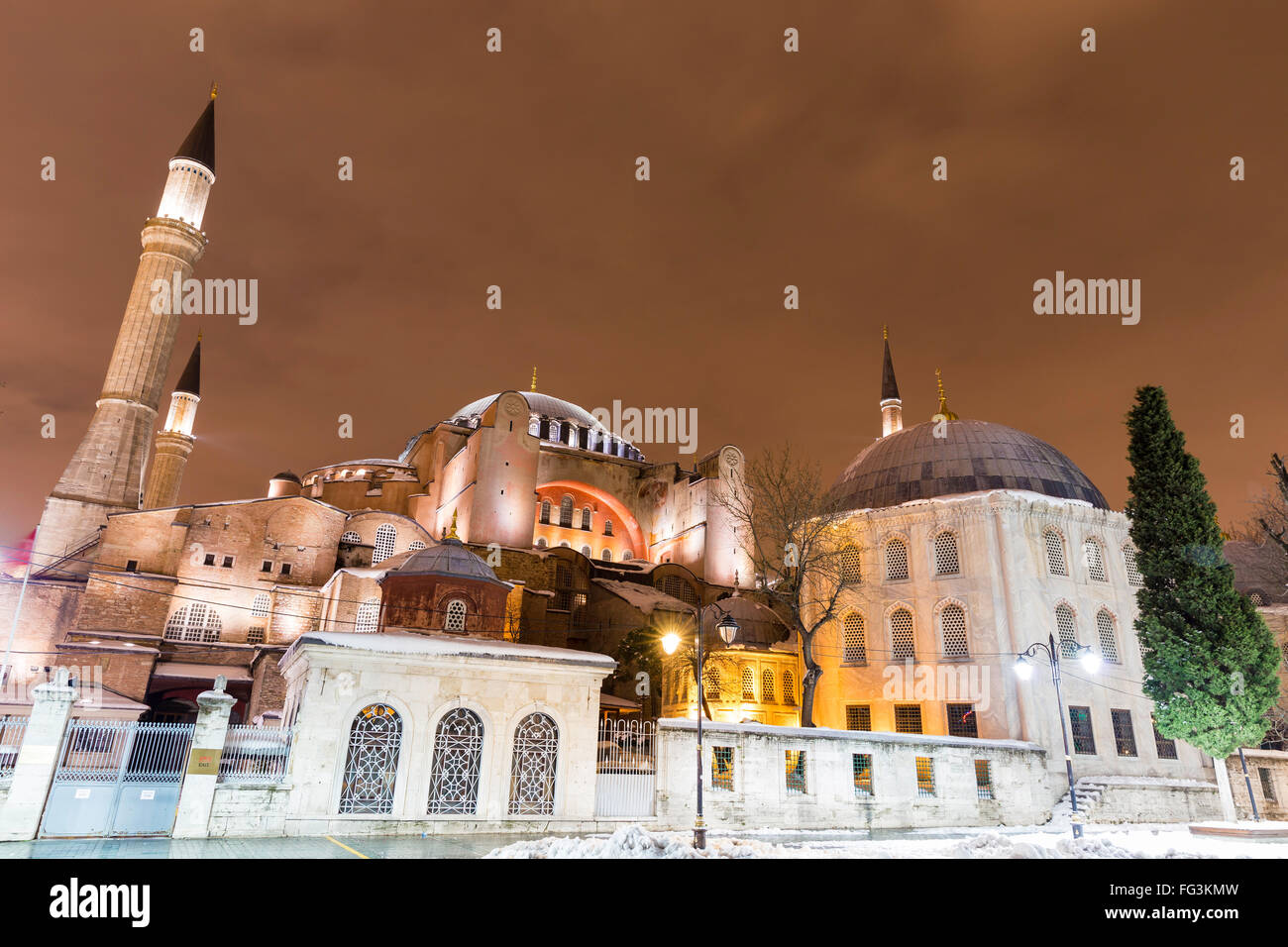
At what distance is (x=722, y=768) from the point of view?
18078mm

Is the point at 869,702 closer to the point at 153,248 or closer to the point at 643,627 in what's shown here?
the point at 643,627

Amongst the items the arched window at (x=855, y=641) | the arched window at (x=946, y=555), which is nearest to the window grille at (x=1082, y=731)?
the arched window at (x=946, y=555)

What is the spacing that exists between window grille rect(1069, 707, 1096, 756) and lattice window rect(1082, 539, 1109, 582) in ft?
16.4

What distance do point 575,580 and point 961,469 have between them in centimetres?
1867

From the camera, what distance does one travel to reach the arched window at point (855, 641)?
28.0 meters

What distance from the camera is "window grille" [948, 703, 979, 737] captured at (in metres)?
25.1

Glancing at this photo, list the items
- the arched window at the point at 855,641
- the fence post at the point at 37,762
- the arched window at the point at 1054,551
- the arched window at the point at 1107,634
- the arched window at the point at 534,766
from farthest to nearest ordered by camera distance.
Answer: the arched window at the point at 855,641 → the arched window at the point at 1054,551 → the arched window at the point at 1107,634 → the arched window at the point at 534,766 → the fence post at the point at 37,762

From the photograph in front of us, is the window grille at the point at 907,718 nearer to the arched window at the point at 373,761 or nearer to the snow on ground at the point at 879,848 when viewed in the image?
the snow on ground at the point at 879,848

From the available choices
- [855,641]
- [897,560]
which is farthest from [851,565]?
[855,641]

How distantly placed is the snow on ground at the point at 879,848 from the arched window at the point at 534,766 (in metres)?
1.97

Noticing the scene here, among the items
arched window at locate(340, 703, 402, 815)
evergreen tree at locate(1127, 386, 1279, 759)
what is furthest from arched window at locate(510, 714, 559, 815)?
evergreen tree at locate(1127, 386, 1279, 759)

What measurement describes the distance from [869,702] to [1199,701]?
32.7 ft

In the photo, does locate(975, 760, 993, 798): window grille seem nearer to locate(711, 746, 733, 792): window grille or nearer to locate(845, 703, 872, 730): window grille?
locate(845, 703, 872, 730): window grille

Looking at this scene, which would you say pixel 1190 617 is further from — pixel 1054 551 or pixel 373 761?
pixel 373 761
